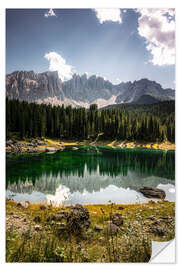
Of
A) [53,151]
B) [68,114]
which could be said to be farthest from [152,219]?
[68,114]

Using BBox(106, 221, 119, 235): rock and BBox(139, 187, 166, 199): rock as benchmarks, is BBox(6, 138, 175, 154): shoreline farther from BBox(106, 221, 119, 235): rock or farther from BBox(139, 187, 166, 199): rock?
BBox(106, 221, 119, 235): rock

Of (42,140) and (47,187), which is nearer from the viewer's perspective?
(47,187)

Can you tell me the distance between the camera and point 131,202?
4.25m

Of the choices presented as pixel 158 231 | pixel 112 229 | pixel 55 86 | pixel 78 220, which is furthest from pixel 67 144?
pixel 158 231

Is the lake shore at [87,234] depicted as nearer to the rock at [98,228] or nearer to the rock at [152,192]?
the rock at [98,228]

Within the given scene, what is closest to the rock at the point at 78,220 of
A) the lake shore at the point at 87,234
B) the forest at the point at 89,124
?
the lake shore at the point at 87,234

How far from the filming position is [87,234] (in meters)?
2.92

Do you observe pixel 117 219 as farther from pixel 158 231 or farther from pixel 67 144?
pixel 67 144

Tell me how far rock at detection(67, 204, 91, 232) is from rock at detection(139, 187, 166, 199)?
7.88 ft

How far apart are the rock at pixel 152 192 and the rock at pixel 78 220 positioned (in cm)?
240

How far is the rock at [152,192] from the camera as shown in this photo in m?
4.28

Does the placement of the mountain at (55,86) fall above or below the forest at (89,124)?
above
